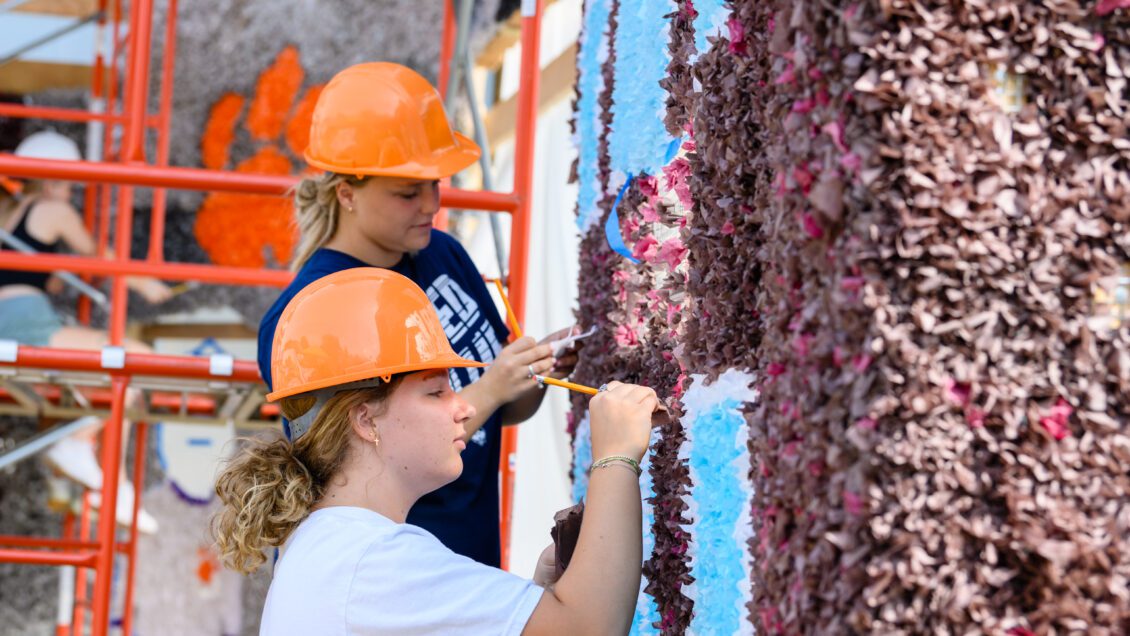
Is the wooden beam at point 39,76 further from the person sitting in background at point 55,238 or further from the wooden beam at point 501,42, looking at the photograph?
the wooden beam at point 501,42

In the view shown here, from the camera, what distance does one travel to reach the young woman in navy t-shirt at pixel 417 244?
220 centimetres

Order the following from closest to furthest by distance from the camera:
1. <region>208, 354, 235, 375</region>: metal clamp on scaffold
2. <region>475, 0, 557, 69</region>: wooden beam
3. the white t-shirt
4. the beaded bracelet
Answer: the white t-shirt → the beaded bracelet → <region>208, 354, 235, 375</region>: metal clamp on scaffold → <region>475, 0, 557, 69</region>: wooden beam

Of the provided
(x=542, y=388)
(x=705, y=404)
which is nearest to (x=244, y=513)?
(x=705, y=404)

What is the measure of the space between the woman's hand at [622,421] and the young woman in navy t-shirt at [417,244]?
0.46 m

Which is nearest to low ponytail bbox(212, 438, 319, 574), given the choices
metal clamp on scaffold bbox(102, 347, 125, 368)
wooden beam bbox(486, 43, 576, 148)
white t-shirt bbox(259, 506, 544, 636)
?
white t-shirt bbox(259, 506, 544, 636)

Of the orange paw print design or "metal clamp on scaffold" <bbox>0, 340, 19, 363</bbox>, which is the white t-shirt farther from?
the orange paw print design

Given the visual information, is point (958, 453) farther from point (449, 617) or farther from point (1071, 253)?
point (449, 617)

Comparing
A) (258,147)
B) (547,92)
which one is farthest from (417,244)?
(258,147)

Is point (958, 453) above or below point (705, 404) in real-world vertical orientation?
above

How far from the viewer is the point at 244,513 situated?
1.73 metres

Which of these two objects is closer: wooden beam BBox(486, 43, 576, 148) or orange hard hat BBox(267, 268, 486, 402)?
orange hard hat BBox(267, 268, 486, 402)

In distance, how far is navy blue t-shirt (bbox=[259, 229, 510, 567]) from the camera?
2213mm

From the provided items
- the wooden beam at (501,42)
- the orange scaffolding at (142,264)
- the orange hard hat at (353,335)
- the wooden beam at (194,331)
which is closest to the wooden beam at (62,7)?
the wooden beam at (194,331)

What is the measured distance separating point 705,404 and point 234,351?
4336 millimetres
